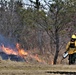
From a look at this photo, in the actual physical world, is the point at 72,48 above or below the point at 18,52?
above

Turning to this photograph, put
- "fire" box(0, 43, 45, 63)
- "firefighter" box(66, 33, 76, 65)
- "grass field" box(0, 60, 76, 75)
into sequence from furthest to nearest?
"fire" box(0, 43, 45, 63), "firefighter" box(66, 33, 76, 65), "grass field" box(0, 60, 76, 75)

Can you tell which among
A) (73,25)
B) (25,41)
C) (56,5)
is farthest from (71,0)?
(25,41)

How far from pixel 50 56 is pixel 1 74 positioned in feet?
57.5

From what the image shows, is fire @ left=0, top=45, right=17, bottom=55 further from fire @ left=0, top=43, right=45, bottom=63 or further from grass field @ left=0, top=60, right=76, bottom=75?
grass field @ left=0, top=60, right=76, bottom=75

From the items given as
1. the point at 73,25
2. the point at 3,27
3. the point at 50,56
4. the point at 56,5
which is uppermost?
the point at 56,5

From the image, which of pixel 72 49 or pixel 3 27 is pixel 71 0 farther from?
pixel 3 27

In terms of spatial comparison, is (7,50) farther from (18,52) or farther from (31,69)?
(31,69)

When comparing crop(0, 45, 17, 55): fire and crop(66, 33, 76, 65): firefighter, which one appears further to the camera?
crop(0, 45, 17, 55): fire

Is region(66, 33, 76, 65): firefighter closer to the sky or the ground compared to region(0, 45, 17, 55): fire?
closer to the sky

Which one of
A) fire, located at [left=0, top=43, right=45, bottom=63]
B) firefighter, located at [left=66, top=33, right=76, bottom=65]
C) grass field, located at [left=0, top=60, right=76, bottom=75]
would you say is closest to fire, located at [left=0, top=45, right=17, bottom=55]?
fire, located at [left=0, top=43, right=45, bottom=63]

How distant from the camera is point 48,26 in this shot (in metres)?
26.5

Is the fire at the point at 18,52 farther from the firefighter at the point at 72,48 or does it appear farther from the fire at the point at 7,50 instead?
the firefighter at the point at 72,48

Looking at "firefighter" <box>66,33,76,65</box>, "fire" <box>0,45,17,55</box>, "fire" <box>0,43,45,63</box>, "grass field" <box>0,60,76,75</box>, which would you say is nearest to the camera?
"grass field" <box>0,60,76,75</box>

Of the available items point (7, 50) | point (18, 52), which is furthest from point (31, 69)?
point (7, 50)
